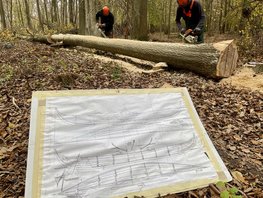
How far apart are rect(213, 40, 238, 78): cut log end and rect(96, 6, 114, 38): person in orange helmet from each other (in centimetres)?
548

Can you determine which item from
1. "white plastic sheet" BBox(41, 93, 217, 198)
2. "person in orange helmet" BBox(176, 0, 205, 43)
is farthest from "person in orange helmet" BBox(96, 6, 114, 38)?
"white plastic sheet" BBox(41, 93, 217, 198)

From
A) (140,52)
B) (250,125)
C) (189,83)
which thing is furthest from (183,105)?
(140,52)

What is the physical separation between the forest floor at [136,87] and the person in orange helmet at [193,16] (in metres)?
1.18

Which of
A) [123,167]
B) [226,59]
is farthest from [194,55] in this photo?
[123,167]

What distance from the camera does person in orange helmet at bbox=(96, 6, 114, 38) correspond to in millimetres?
10367

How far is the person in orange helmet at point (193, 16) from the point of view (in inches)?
271

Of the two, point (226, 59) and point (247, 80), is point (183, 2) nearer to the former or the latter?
point (226, 59)

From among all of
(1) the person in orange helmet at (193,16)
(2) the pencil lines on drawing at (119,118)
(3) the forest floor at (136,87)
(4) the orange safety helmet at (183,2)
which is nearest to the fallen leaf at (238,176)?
(3) the forest floor at (136,87)

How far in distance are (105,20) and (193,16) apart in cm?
432

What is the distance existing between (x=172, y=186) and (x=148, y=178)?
A: 0.72 feet

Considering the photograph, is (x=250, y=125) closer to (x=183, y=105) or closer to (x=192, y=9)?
(x=183, y=105)

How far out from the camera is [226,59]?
593 cm

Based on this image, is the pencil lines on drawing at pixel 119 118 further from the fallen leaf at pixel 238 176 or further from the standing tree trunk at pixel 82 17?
the standing tree trunk at pixel 82 17

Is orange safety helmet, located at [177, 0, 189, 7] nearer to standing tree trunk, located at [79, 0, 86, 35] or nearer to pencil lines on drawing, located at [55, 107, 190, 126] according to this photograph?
pencil lines on drawing, located at [55, 107, 190, 126]
